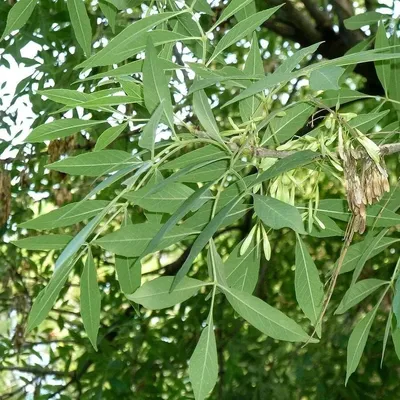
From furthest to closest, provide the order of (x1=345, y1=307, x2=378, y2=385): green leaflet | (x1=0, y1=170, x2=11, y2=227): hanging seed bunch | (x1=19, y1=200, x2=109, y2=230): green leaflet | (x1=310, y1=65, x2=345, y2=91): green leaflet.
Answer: (x1=0, y1=170, x2=11, y2=227): hanging seed bunch < (x1=345, y1=307, x2=378, y2=385): green leaflet < (x1=19, y1=200, x2=109, y2=230): green leaflet < (x1=310, y1=65, x2=345, y2=91): green leaflet

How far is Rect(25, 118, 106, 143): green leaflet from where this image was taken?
0.73 m

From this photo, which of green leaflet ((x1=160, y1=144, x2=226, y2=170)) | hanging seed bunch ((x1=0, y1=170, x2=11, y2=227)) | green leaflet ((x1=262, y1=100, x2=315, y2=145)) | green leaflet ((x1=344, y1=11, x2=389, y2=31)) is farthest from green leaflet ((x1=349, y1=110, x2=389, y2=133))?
hanging seed bunch ((x1=0, y1=170, x2=11, y2=227))

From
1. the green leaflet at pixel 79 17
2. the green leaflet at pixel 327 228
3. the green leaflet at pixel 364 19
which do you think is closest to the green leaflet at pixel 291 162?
the green leaflet at pixel 327 228

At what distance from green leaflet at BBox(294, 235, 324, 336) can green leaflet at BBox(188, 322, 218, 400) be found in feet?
0.41

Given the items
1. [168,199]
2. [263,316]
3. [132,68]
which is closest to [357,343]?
[263,316]

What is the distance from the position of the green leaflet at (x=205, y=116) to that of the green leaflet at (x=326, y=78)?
4.4 inches

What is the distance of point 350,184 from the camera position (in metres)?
0.62

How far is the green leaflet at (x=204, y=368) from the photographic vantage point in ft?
2.37

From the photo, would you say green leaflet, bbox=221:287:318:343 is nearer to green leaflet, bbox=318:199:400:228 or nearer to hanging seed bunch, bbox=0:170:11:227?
green leaflet, bbox=318:199:400:228

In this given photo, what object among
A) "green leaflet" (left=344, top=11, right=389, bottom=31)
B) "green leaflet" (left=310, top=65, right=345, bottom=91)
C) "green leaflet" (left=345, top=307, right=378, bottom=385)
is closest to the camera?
"green leaflet" (left=310, top=65, right=345, bottom=91)

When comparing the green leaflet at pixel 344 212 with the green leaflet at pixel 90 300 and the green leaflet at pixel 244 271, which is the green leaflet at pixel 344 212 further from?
the green leaflet at pixel 90 300

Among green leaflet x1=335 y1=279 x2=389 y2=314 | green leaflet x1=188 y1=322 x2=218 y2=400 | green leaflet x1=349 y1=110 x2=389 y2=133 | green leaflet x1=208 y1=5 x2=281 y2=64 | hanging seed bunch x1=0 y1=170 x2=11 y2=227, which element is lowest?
hanging seed bunch x1=0 y1=170 x2=11 y2=227

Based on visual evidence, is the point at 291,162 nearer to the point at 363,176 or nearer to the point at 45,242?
the point at 363,176

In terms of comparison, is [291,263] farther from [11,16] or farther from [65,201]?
[11,16]
